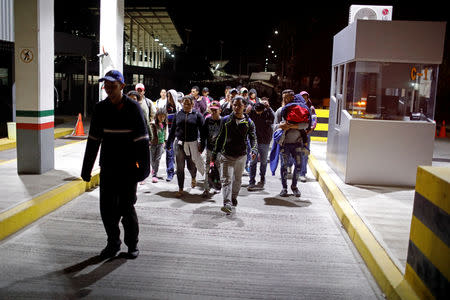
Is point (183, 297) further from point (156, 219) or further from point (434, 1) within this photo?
point (434, 1)

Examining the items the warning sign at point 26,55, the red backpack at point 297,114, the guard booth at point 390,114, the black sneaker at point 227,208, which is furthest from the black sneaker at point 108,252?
the guard booth at point 390,114

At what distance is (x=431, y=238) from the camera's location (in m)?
3.57

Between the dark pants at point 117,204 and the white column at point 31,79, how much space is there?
4.27 m

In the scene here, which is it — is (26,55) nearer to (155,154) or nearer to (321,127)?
(155,154)

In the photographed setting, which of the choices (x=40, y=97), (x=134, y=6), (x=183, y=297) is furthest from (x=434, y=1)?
(x=183, y=297)

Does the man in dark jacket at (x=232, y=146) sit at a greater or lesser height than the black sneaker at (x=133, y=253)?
greater

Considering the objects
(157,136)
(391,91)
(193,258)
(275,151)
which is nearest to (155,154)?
(157,136)

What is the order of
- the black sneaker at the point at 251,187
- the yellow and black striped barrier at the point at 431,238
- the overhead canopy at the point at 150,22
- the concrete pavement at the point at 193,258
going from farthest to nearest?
the overhead canopy at the point at 150,22, the black sneaker at the point at 251,187, the concrete pavement at the point at 193,258, the yellow and black striped barrier at the point at 431,238

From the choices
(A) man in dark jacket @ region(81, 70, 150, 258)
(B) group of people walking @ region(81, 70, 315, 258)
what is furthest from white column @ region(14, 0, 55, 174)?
(A) man in dark jacket @ region(81, 70, 150, 258)

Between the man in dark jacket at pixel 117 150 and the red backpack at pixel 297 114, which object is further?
the red backpack at pixel 297 114

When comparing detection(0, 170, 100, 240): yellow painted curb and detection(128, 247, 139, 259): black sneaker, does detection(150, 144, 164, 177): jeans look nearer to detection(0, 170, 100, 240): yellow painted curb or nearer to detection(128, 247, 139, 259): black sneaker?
detection(0, 170, 100, 240): yellow painted curb

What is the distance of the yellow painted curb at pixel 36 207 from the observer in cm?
549

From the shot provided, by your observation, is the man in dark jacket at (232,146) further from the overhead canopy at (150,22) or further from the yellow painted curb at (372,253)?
the overhead canopy at (150,22)

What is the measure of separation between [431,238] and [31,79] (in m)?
7.48
